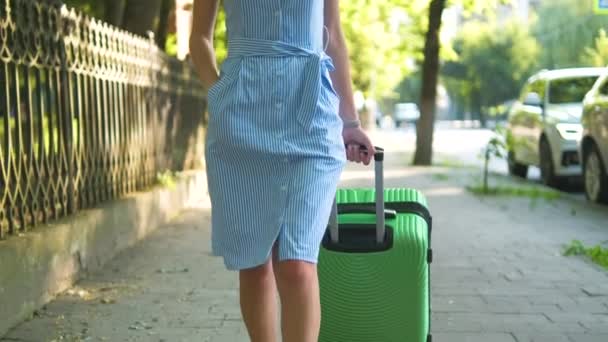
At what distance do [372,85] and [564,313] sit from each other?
135 ft

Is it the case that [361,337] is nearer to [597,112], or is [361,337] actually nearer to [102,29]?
[102,29]

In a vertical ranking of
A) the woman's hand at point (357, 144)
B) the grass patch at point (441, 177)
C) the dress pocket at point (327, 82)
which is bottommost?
the grass patch at point (441, 177)

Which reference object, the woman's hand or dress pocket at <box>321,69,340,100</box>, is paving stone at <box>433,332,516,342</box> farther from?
dress pocket at <box>321,69,340,100</box>

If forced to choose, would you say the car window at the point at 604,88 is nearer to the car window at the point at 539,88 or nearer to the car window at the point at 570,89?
the car window at the point at 570,89

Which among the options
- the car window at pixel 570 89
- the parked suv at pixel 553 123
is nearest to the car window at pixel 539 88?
the parked suv at pixel 553 123

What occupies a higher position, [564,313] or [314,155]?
[314,155]

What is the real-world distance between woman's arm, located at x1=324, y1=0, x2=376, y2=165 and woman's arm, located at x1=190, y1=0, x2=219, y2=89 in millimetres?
379

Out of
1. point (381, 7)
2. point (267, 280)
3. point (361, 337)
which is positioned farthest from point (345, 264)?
point (381, 7)

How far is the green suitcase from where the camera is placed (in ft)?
10.7

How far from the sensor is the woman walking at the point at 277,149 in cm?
263

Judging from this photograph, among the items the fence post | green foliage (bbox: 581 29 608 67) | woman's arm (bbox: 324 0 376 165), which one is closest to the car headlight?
green foliage (bbox: 581 29 608 67)

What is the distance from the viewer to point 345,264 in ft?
10.9

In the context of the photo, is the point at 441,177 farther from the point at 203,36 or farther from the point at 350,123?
the point at 203,36

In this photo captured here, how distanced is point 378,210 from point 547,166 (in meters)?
10.2
